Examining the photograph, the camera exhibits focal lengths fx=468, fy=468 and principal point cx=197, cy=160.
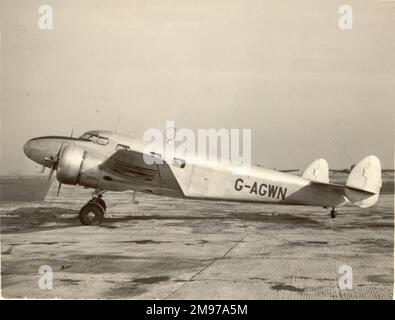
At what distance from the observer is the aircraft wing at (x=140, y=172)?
11188 millimetres

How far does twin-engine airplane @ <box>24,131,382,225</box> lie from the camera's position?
11.4 m

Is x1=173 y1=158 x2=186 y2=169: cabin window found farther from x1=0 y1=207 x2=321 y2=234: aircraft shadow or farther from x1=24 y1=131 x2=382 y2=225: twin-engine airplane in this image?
x1=0 y1=207 x2=321 y2=234: aircraft shadow

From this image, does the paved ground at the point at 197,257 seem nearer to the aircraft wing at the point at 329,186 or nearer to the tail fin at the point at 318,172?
the aircraft wing at the point at 329,186

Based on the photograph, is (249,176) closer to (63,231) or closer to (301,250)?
(301,250)

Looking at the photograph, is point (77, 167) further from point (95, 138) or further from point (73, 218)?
point (73, 218)

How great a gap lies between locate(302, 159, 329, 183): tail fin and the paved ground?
1314 mm

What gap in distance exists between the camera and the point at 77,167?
1134 cm

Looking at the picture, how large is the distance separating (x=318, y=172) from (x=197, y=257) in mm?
7196

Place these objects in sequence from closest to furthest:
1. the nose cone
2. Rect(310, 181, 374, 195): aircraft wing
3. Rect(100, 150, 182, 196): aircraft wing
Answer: Rect(100, 150, 182, 196): aircraft wing
the nose cone
Rect(310, 181, 374, 195): aircraft wing

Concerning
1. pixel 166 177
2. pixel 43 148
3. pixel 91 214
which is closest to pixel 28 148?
pixel 43 148

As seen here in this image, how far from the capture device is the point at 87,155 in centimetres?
1156

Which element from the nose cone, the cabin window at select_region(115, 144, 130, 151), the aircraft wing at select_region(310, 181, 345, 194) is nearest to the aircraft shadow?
the aircraft wing at select_region(310, 181, 345, 194)

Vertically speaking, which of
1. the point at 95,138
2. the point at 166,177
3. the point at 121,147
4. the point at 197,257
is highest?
the point at 95,138
